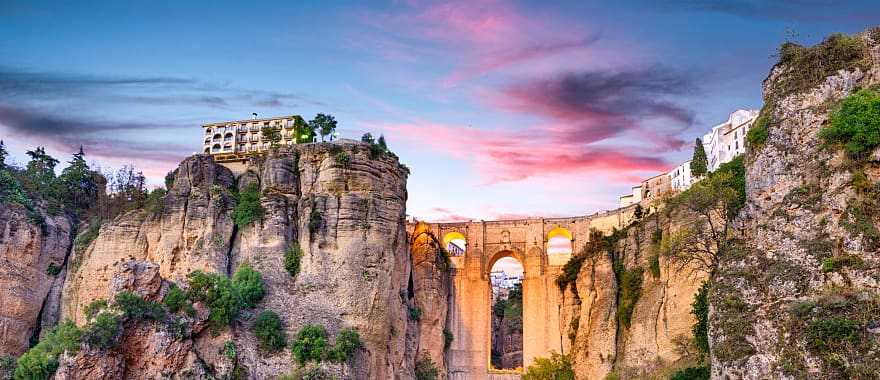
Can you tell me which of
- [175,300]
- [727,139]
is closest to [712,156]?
[727,139]

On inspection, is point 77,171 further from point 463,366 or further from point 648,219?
point 648,219

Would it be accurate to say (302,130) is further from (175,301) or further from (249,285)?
(175,301)

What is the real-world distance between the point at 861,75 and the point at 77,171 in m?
55.2

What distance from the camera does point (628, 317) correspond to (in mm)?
60906

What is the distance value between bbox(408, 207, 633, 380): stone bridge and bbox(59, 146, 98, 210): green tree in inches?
999

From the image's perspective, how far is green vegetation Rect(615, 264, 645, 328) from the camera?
61.1 meters

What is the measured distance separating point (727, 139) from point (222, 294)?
47.2 meters

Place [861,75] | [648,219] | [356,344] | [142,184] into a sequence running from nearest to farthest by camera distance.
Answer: [861,75] < [356,344] < [648,219] < [142,184]

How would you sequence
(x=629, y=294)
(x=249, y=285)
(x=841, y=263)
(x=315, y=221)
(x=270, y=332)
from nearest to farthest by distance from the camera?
(x=841, y=263) → (x=270, y=332) → (x=249, y=285) → (x=315, y=221) → (x=629, y=294)

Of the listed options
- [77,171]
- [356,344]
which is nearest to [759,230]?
[356,344]

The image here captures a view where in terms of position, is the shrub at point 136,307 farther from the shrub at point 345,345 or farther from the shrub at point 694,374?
the shrub at point 694,374

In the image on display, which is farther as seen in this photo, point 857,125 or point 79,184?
point 79,184

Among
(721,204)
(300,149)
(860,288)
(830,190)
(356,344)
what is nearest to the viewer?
(860,288)

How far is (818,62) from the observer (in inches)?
1232
